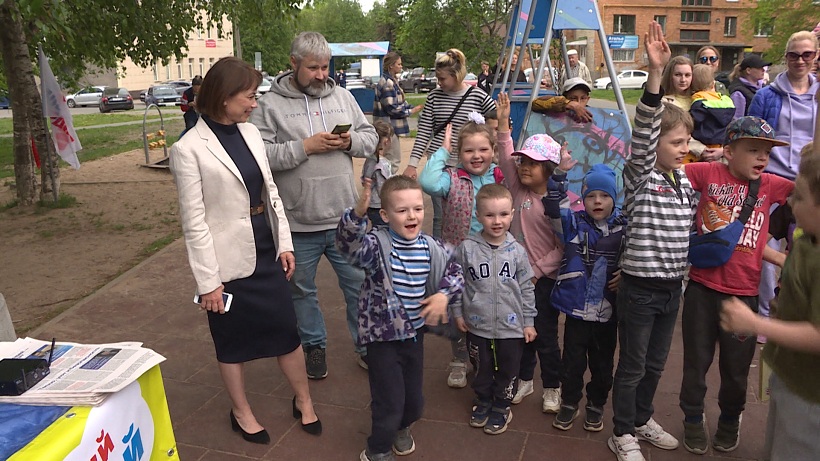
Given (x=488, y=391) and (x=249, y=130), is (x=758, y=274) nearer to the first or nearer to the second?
(x=488, y=391)

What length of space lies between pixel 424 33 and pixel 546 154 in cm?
2250

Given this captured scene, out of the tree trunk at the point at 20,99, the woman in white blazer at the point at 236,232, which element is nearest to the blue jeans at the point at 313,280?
the woman in white blazer at the point at 236,232

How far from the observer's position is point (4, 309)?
2711mm

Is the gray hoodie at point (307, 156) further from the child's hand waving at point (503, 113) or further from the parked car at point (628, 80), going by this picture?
the parked car at point (628, 80)

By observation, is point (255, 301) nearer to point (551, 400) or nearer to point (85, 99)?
point (551, 400)

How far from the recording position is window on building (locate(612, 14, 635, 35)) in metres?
53.7

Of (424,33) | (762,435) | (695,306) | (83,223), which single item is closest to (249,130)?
(695,306)

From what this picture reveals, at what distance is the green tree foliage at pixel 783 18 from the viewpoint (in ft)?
92.2

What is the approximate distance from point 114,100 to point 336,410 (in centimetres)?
3480

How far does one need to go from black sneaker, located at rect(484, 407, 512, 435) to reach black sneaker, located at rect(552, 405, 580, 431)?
0.26 meters

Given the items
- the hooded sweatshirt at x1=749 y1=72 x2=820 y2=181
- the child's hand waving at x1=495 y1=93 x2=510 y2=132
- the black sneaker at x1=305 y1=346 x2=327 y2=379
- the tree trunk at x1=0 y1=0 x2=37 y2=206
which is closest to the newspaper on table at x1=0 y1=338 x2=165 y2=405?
the black sneaker at x1=305 y1=346 x2=327 y2=379

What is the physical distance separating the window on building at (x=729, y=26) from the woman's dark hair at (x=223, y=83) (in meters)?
60.9

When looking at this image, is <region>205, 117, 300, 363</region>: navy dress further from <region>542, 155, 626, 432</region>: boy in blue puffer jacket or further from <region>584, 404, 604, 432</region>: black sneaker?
<region>584, 404, 604, 432</region>: black sneaker

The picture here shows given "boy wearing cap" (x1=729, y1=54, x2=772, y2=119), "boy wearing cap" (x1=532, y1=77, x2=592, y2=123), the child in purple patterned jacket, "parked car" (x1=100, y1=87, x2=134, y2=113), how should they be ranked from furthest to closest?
1. "parked car" (x1=100, y1=87, x2=134, y2=113)
2. "boy wearing cap" (x1=729, y1=54, x2=772, y2=119)
3. "boy wearing cap" (x1=532, y1=77, x2=592, y2=123)
4. the child in purple patterned jacket
